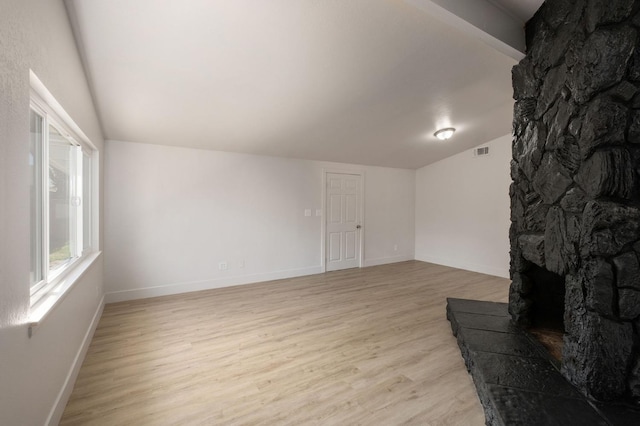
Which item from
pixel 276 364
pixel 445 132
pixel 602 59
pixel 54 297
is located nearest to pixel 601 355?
pixel 602 59

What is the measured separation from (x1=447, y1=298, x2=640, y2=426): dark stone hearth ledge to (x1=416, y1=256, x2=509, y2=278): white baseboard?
2896mm

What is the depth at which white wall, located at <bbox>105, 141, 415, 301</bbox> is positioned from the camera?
365 cm

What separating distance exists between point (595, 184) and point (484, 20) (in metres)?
1.41

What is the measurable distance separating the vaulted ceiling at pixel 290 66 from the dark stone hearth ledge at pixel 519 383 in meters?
2.33

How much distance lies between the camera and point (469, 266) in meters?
5.37

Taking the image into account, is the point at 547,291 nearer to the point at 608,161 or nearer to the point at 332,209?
the point at 608,161

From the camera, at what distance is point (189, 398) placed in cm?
179

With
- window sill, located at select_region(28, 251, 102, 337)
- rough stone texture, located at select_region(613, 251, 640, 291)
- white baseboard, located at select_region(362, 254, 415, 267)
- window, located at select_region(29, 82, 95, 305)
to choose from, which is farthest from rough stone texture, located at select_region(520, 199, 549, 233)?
white baseboard, located at select_region(362, 254, 415, 267)

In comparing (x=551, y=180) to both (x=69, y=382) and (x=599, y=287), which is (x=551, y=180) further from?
(x=69, y=382)

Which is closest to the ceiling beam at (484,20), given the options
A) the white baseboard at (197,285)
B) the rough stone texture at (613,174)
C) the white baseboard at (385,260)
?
the rough stone texture at (613,174)

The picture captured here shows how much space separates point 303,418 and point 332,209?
402 centimetres

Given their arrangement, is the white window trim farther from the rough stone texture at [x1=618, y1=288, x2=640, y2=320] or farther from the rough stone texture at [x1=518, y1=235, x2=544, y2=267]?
the rough stone texture at [x1=518, y1=235, x2=544, y2=267]

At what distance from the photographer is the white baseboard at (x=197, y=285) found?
3633mm

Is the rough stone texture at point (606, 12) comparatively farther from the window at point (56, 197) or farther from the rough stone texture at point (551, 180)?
the window at point (56, 197)
